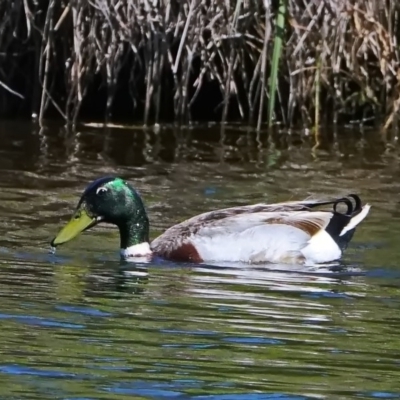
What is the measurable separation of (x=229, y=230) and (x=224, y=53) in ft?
15.7

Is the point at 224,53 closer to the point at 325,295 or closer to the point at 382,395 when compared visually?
the point at 325,295

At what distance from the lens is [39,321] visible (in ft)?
19.0

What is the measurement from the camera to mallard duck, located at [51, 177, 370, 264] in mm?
8047

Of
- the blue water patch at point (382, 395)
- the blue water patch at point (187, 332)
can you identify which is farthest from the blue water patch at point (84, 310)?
the blue water patch at point (382, 395)

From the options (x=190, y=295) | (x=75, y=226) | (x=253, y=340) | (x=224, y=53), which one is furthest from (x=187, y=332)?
(x=224, y=53)

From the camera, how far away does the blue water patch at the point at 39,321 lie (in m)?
5.70

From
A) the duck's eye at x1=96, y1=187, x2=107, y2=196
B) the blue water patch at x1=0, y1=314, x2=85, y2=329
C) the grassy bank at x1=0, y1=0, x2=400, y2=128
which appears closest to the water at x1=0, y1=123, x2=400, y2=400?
the blue water patch at x1=0, y1=314, x2=85, y2=329

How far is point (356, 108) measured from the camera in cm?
1327

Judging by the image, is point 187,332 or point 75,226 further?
point 75,226

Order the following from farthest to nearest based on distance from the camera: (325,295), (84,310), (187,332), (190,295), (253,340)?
1. (325,295)
2. (190,295)
3. (84,310)
4. (187,332)
5. (253,340)

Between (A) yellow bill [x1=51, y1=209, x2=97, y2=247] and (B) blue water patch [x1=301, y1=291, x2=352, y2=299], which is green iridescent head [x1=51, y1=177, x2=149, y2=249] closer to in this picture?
(A) yellow bill [x1=51, y1=209, x2=97, y2=247]

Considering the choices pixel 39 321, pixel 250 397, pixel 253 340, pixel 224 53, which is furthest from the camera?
pixel 224 53

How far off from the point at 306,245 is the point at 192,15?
4.35 m

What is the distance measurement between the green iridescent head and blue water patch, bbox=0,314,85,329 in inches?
86.2
